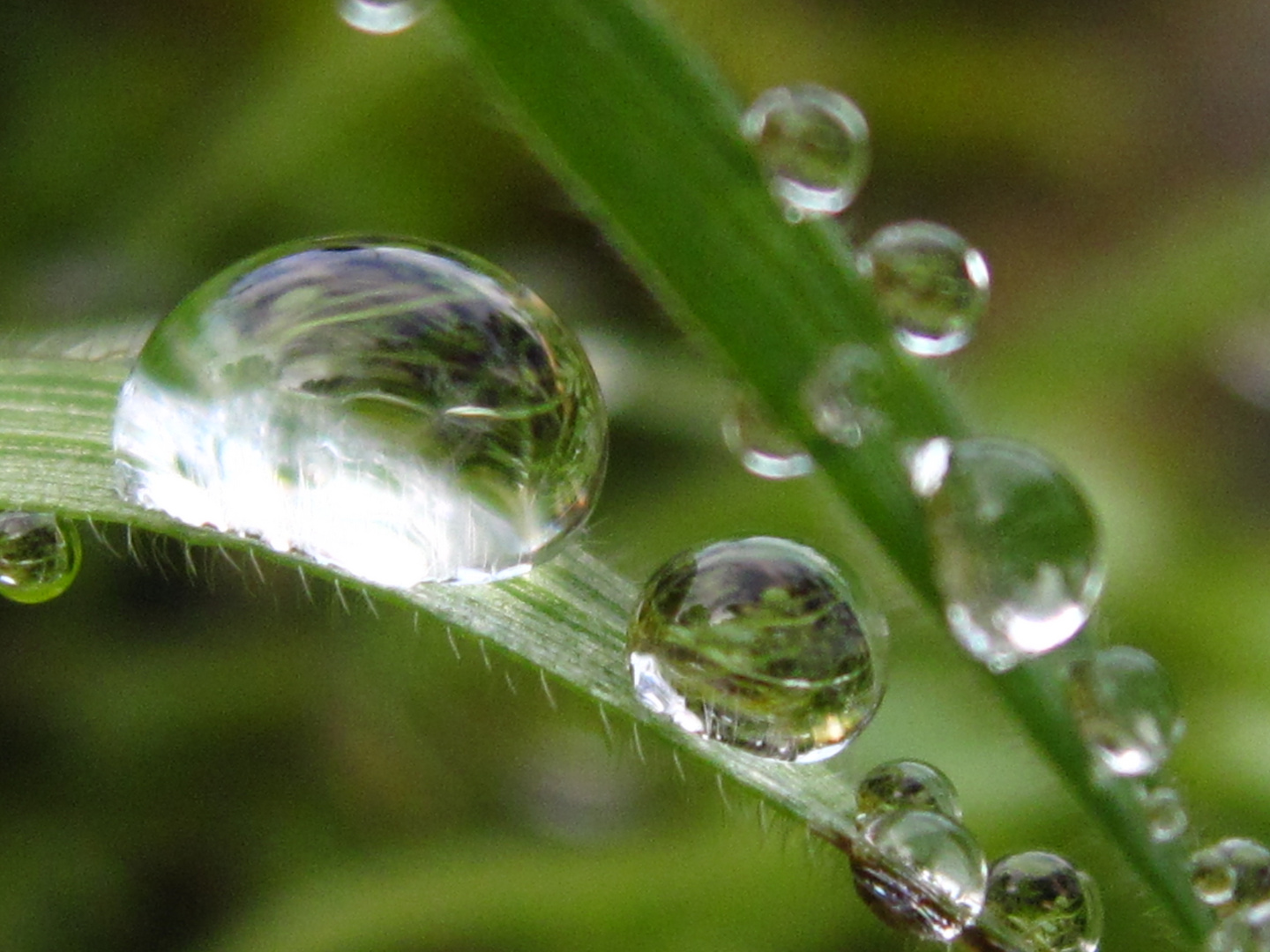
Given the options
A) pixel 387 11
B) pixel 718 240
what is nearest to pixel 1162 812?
pixel 718 240

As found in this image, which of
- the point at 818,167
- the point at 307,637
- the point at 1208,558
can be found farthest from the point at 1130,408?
the point at 307,637

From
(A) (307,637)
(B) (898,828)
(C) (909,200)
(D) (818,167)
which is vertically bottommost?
(B) (898,828)

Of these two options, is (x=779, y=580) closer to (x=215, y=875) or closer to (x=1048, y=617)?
(x=1048, y=617)

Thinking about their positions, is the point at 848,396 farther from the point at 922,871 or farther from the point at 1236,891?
the point at 1236,891

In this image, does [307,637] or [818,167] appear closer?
[818,167]

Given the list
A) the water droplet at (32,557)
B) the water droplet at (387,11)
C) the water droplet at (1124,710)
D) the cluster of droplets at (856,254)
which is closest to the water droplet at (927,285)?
the cluster of droplets at (856,254)

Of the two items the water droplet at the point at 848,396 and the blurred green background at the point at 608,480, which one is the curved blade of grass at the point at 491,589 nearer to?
→ the water droplet at the point at 848,396

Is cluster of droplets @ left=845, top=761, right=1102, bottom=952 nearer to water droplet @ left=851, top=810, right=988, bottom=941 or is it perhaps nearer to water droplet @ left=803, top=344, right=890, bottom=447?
water droplet @ left=851, top=810, right=988, bottom=941
